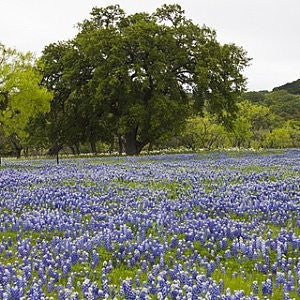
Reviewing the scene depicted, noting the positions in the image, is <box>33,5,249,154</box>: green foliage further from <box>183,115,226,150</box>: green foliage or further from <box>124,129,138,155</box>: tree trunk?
<box>183,115,226,150</box>: green foliage

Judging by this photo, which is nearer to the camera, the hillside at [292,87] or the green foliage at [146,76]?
the green foliage at [146,76]

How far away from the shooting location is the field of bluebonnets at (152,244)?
520 cm

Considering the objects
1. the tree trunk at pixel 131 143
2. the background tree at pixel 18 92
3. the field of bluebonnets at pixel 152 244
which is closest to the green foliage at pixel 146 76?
the tree trunk at pixel 131 143

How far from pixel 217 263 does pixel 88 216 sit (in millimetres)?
3659

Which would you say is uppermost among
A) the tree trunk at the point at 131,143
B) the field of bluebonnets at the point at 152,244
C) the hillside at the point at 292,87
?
the hillside at the point at 292,87

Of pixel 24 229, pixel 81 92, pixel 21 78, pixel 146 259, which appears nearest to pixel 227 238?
pixel 146 259

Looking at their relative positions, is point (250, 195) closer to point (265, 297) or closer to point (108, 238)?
point (108, 238)

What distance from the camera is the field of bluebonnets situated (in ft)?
17.1

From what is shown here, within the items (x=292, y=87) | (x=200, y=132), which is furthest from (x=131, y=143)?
(x=292, y=87)

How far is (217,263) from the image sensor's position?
633 centimetres

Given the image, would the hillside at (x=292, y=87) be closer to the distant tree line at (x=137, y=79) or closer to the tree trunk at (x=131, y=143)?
the distant tree line at (x=137, y=79)

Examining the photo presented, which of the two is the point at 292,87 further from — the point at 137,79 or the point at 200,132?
the point at 137,79

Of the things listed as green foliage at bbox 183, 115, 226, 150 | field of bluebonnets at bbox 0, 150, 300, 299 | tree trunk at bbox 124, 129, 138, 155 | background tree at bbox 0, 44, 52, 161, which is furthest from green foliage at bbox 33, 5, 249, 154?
green foliage at bbox 183, 115, 226, 150

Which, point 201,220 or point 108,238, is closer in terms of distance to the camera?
point 108,238
